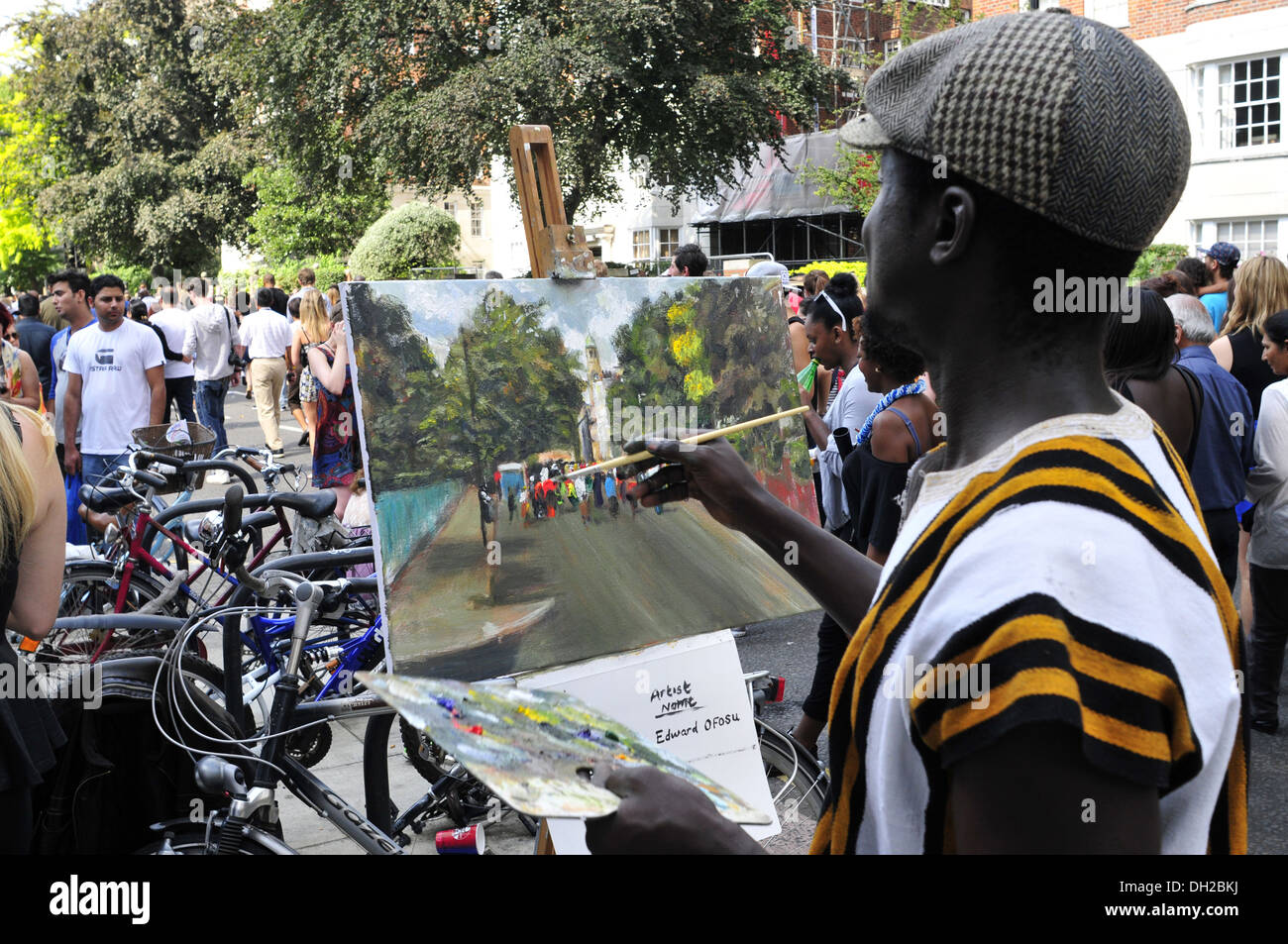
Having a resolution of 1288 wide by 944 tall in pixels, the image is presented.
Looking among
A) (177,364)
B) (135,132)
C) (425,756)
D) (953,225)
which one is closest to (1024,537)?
(953,225)

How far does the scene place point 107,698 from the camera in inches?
134

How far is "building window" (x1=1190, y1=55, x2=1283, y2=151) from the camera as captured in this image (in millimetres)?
22781

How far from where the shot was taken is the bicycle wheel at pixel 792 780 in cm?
378

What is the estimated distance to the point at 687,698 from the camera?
3.08m

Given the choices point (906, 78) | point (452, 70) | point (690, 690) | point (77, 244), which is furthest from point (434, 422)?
point (77, 244)

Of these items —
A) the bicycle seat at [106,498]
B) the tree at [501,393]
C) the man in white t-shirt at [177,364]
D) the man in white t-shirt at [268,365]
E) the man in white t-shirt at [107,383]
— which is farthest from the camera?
the man in white t-shirt at [268,365]

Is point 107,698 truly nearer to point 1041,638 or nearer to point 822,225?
point 1041,638

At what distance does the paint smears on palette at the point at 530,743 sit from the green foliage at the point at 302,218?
3246cm

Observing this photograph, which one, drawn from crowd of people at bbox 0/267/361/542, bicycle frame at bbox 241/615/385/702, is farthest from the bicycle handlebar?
crowd of people at bbox 0/267/361/542

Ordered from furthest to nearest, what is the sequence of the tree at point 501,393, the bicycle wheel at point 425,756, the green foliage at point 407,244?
the green foliage at point 407,244 → the bicycle wheel at point 425,756 → the tree at point 501,393

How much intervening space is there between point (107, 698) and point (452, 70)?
24638mm

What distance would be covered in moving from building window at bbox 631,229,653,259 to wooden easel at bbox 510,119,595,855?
36.1 m

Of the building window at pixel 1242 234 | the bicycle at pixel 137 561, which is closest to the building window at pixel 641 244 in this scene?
the building window at pixel 1242 234

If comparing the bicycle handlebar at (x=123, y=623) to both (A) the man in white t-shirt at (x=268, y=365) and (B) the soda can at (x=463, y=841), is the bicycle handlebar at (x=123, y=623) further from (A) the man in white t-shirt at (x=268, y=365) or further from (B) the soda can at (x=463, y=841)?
(A) the man in white t-shirt at (x=268, y=365)
